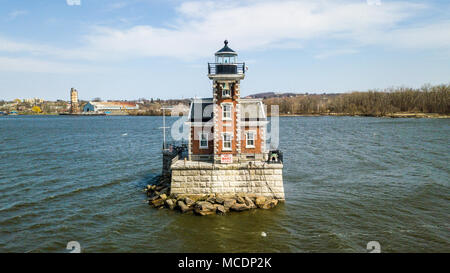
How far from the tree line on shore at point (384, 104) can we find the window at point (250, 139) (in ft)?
433

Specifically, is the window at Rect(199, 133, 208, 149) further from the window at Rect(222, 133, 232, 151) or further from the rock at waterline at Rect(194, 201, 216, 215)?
the rock at waterline at Rect(194, 201, 216, 215)

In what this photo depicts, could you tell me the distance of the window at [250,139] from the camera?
26734 millimetres

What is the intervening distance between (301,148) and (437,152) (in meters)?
19.9

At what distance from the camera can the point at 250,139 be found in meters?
26.8

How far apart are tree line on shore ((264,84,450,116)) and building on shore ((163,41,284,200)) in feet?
434

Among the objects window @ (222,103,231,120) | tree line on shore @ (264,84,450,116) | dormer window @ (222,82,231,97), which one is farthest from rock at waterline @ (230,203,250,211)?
tree line on shore @ (264,84,450,116)

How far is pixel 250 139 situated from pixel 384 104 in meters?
148

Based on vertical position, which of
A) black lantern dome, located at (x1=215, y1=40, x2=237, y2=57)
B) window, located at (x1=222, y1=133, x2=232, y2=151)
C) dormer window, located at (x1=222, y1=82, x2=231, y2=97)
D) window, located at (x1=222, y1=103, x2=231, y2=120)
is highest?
black lantern dome, located at (x1=215, y1=40, x2=237, y2=57)

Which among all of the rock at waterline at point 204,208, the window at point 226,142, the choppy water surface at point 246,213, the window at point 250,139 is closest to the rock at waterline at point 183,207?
the choppy water surface at point 246,213

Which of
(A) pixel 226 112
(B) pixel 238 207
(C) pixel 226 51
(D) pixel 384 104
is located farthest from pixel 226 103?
(D) pixel 384 104

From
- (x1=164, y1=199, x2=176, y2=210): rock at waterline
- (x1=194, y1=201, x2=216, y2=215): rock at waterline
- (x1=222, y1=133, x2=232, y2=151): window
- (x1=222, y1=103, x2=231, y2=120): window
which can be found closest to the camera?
(x1=194, y1=201, x2=216, y2=215): rock at waterline

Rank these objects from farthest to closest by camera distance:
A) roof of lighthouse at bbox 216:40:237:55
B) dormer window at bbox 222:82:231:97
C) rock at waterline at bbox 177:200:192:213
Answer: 1. dormer window at bbox 222:82:231:97
2. roof of lighthouse at bbox 216:40:237:55
3. rock at waterline at bbox 177:200:192:213

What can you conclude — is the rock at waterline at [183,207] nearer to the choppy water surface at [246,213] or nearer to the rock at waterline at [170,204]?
the choppy water surface at [246,213]

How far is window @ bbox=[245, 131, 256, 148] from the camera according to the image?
26.7 meters
